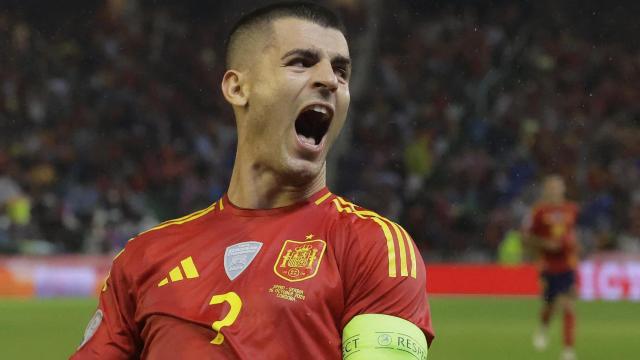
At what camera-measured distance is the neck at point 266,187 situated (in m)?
2.80

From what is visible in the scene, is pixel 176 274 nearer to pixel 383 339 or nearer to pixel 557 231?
pixel 383 339

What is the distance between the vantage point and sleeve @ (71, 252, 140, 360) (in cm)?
278

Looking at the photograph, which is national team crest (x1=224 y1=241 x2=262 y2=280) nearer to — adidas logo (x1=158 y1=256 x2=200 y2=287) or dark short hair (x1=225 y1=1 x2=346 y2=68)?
adidas logo (x1=158 y1=256 x2=200 y2=287)

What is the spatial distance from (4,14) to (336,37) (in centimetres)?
2398

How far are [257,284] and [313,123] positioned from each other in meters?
0.42

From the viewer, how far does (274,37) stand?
109 inches

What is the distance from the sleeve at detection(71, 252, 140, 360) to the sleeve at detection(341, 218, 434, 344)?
58cm

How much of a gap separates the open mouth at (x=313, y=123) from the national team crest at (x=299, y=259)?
24 cm

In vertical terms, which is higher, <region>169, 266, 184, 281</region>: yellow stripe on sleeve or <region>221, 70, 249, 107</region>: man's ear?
<region>221, 70, 249, 107</region>: man's ear

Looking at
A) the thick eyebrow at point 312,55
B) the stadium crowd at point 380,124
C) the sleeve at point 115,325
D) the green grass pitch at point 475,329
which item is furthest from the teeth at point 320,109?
the stadium crowd at point 380,124

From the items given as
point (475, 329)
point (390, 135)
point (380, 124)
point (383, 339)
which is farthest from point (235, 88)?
point (380, 124)

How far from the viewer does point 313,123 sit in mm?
2756

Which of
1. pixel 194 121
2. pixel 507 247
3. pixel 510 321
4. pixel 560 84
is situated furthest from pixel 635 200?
pixel 194 121

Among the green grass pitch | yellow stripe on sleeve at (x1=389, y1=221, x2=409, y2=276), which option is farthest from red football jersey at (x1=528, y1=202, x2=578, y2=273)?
yellow stripe on sleeve at (x1=389, y1=221, x2=409, y2=276)
